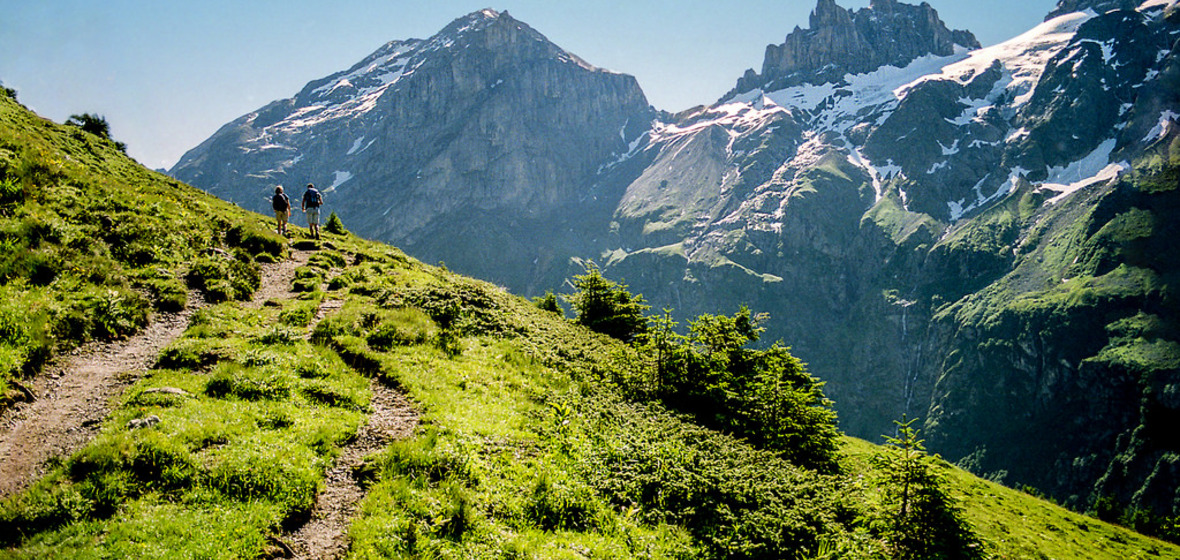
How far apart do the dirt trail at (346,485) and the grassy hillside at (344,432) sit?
9.6 inches

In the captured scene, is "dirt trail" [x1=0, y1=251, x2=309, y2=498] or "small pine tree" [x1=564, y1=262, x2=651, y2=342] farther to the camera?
"small pine tree" [x1=564, y1=262, x2=651, y2=342]

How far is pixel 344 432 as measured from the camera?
13.4 m

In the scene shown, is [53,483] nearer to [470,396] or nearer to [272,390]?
[272,390]

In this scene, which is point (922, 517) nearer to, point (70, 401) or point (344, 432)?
point (344, 432)

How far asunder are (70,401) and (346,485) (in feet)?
23.5

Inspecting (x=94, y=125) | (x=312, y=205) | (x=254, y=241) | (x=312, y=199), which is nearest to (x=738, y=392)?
(x=254, y=241)

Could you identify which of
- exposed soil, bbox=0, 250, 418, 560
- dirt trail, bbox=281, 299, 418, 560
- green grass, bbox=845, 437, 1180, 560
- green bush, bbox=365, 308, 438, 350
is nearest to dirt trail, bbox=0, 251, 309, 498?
exposed soil, bbox=0, 250, 418, 560

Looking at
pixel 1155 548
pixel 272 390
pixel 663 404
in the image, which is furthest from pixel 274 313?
pixel 1155 548

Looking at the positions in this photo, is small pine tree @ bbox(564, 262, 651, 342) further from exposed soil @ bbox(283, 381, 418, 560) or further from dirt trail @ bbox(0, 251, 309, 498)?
dirt trail @ bbox(0, 251, 309, 498)

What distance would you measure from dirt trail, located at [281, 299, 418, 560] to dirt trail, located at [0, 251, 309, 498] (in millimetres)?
4910

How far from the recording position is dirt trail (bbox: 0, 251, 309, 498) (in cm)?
1016

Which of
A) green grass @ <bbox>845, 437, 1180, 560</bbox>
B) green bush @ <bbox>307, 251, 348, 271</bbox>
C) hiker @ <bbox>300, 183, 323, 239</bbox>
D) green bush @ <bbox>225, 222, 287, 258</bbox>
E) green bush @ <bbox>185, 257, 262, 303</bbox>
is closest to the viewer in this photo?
green bush @ <bbox>185, 257, 262, 303</bbox>

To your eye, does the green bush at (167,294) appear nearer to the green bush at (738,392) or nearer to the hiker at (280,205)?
the hiker at (280,205)

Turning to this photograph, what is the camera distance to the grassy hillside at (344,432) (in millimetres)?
9891
